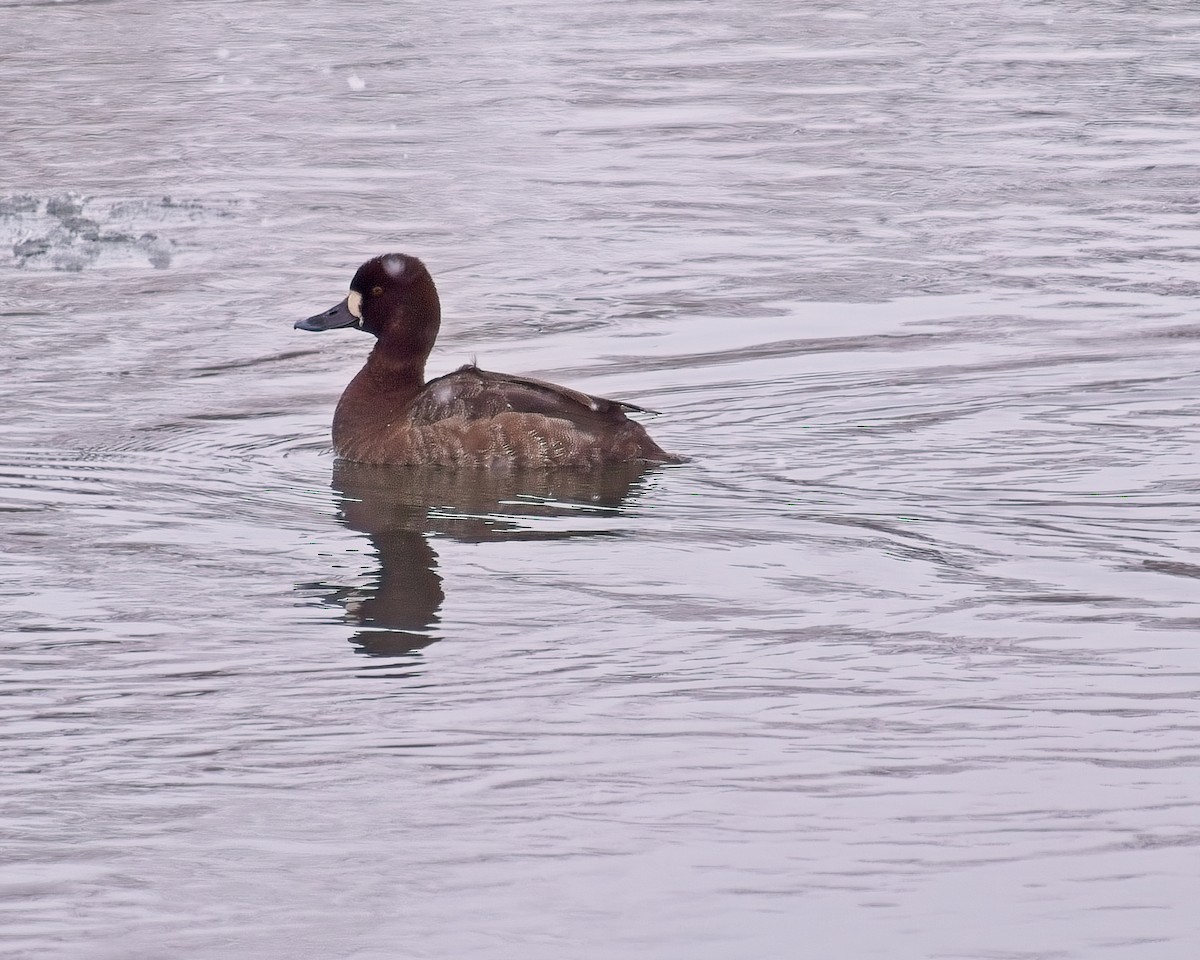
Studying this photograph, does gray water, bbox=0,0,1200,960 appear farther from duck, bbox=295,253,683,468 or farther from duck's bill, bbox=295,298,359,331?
duck's bill, bbox=295,298,359,331

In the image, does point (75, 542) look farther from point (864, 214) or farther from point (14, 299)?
point (864, 214)

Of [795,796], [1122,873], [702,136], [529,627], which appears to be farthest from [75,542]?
[702,136]

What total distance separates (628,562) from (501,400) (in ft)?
5.78

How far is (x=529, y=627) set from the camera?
7.56m

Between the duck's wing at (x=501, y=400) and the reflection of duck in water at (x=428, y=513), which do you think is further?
the duck's wing at (x=501, y=400)

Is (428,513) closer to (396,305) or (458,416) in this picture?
(458,416)

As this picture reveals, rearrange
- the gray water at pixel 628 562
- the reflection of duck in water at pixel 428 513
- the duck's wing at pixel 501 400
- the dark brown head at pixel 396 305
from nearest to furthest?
1. the gray water at pixel 628 562
2. the reflection of duck in water at pixel 428 513
3. the duck's wing at pixel 501 400
4. the dark brown head at pixel 396 305

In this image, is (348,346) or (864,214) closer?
(348,346)

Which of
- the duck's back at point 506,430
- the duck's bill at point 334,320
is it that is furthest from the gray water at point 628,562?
the duck's bill at point 334,320

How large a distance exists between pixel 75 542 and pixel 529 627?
7.20ft

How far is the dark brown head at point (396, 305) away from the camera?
35.1ft

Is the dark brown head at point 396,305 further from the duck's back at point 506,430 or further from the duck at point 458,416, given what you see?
the duck's back at point 506,430

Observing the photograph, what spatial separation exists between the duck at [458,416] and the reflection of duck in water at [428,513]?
0.07m

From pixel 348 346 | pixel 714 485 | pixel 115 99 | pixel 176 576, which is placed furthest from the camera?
pixel 115 99
